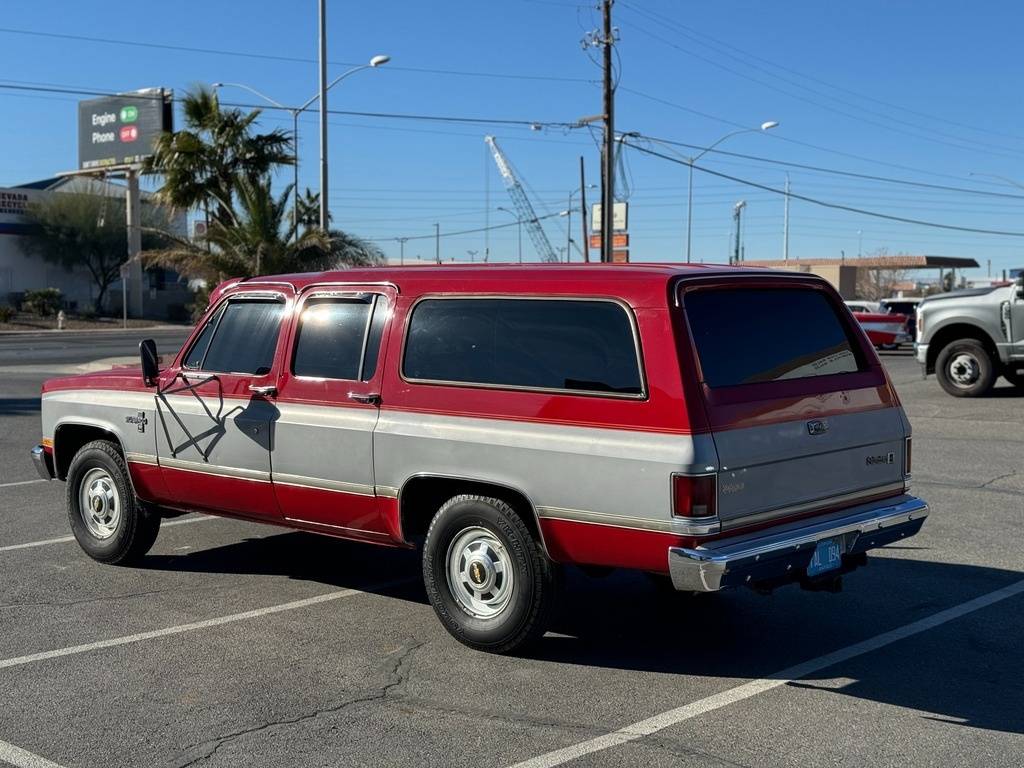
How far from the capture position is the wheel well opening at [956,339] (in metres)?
18.9

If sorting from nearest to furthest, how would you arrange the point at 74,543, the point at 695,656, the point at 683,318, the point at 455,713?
1. the point at 455,713
2. the point at 683,318
3. the point at 695,656
4. the point at 74,543

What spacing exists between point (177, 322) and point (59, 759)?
2282 inches

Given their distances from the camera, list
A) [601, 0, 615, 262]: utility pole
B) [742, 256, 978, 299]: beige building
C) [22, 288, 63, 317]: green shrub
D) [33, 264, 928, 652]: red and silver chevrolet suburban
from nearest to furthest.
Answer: [33, 264, 928, 652]: red and silver chevrolet suburban
[601, 0, 615, 262]: utility pole
[22, 288, 63, 317]: green shrub
[742, 256, 978, 299]: beige building

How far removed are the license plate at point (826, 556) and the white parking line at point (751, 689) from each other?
0.48 m

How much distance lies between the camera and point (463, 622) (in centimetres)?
605

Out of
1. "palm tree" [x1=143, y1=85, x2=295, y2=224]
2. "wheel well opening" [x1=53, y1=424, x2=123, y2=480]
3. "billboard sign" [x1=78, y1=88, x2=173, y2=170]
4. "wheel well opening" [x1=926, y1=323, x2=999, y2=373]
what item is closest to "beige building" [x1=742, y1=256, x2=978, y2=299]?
"billboard sign" [x1=78, y1=88, x2=173, y2=170]

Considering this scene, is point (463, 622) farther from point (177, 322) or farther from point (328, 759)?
point (177, 322)

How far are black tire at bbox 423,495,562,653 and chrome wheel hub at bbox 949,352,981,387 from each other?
14.9 metres

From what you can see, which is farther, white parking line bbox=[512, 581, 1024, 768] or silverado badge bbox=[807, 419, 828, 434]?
silverado badge bbox=[807, 419, 828, 434]

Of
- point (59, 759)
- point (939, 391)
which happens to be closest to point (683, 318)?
point (59, 759)

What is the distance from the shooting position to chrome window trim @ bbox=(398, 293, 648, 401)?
18.1ft

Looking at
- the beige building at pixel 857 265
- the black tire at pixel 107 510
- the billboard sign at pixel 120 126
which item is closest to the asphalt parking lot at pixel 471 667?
the black tire at pixel 107 510

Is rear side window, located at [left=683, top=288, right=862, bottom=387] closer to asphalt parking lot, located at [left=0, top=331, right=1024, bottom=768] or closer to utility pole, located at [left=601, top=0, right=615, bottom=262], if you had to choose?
asphalt parking lot, located at [left=0, top=331, right=1024, bottom=768]

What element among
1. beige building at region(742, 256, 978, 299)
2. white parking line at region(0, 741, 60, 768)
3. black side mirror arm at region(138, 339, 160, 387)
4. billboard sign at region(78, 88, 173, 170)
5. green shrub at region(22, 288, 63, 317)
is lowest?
white parking line at region(0, 741, 60, 768)
